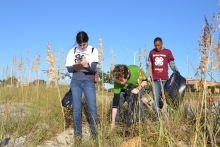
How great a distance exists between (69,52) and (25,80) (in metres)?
2.94

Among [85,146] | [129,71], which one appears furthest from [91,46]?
[85,146]

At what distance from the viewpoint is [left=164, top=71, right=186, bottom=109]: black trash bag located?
14.5 ft

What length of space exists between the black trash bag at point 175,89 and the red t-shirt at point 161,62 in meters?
0.20

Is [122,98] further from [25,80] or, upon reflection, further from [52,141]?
[25,80]

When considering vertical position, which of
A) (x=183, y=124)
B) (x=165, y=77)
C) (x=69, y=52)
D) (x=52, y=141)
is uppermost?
(x=69, y=52)

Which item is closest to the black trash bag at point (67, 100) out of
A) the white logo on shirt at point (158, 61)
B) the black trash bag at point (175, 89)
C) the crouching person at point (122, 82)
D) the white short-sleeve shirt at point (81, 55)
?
the white short-sleeve shirt at point (81, 55)

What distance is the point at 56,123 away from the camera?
4445mm

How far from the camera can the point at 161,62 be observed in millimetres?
5102

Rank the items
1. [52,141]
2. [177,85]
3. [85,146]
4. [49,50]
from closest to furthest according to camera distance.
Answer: [49,50]
[85,146]
[52,141]
[177,85]

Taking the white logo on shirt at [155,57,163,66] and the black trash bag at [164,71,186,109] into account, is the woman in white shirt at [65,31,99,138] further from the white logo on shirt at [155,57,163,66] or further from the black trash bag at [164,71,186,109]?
the white logo on shirt at [155,57,163,66]

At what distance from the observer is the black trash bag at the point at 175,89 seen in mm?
4409

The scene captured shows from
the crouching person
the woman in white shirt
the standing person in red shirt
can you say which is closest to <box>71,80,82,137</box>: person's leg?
the woman in white shirt

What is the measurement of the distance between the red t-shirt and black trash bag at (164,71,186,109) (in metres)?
0.20

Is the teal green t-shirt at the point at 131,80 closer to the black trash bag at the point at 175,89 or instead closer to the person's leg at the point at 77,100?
the person's leg at the point at 77,100
